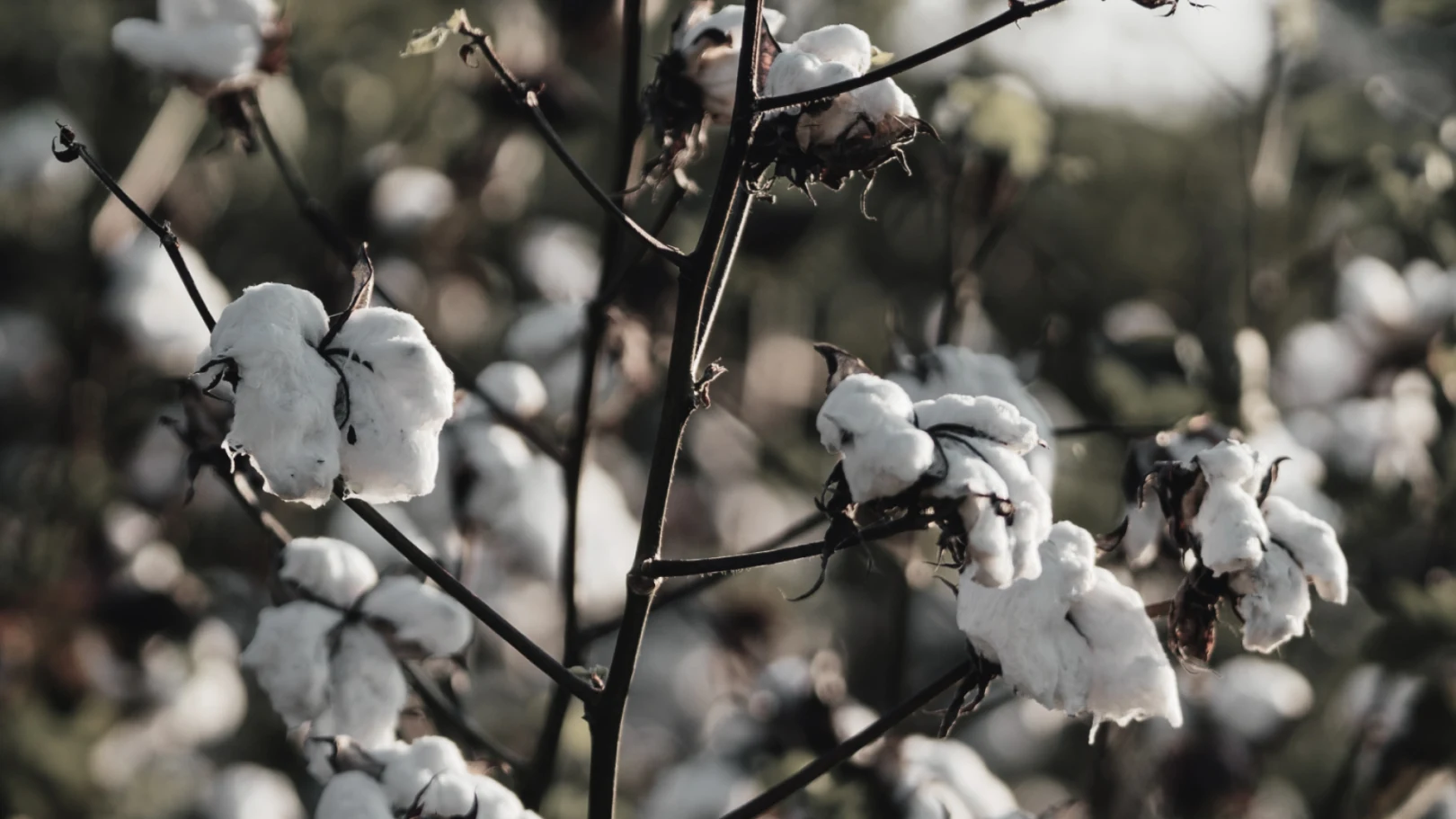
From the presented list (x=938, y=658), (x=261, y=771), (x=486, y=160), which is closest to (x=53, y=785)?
(x=261, y=771)

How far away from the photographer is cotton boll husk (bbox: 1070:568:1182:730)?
131 centimetres

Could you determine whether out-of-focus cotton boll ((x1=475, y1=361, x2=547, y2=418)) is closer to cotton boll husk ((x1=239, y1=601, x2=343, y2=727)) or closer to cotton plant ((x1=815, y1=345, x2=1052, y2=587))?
cotton boll husk ((x1=239, y1=601, x2=343, y2=727))

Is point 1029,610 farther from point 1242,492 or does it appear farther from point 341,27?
point 341,27

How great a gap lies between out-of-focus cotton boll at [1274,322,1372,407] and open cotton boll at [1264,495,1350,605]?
181 cm

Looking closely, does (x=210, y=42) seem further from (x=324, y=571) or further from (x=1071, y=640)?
(x=1071, y=640)

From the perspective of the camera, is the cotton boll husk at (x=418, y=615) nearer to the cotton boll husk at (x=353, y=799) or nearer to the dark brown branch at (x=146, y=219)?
the cotton boll husk at (x=353, y=799)

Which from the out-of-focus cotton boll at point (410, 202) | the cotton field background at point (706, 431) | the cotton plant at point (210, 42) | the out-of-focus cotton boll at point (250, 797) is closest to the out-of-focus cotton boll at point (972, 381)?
the cotton field background at point (706, 431)

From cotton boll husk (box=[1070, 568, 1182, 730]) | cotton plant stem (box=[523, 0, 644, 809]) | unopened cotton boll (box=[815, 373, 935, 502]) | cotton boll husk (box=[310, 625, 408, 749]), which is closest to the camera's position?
unopened cotton boll (box=[815, 373, 935, 502])

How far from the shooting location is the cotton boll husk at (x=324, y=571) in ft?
5.27

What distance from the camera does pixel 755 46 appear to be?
3.96 feet

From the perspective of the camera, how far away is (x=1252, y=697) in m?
2.78

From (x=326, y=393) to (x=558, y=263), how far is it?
2.52 meters

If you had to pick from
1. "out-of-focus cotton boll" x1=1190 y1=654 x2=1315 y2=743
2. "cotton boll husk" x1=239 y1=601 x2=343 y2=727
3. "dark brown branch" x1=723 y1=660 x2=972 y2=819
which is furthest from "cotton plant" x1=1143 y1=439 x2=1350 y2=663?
"out-of-focus cotton boll" x1=1190 y1=654 x2=1315 y2=743

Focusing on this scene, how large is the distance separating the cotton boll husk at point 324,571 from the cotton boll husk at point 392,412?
42cm
